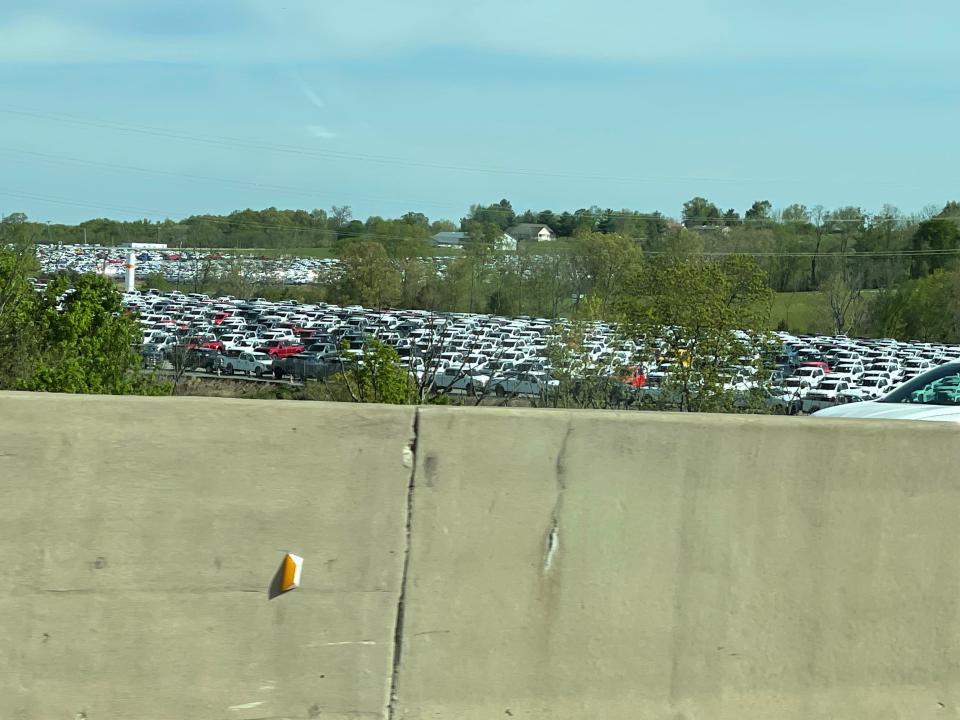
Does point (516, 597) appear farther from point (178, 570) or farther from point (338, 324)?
point (338, 324)

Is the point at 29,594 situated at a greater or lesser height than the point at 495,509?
lesser

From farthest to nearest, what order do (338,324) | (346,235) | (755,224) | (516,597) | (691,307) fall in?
(346,235), (755,224), (338,324), (691,307), (516,597)

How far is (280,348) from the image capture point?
68500mm

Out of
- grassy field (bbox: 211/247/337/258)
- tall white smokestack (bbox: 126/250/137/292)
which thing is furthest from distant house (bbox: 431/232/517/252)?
tall white smokestack (bbox: 126/250/137/292)

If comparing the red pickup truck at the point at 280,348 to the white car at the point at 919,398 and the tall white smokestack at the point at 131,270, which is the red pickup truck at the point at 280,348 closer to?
the tall white smokestack at the point at 131,270

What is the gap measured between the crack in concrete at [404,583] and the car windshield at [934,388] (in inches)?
225

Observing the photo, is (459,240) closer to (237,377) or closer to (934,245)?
(237,377)

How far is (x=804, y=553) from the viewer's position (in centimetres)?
419

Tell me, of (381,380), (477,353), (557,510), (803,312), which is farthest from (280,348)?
(557,510)

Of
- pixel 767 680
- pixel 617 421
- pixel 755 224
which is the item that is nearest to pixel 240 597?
pixel 617 421

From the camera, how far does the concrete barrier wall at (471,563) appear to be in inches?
149

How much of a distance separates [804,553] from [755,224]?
9112 centimetres

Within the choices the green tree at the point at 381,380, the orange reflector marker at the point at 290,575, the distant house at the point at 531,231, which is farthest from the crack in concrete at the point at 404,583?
the distant house at the point at 531,231

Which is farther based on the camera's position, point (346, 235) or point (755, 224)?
point (346, 235)
